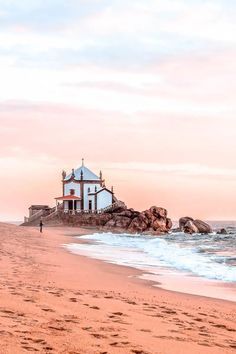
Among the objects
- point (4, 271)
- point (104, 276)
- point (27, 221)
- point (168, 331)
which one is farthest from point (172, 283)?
point (27, 221)

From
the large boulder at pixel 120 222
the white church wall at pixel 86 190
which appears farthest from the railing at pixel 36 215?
the large boulder at pixel 120 222

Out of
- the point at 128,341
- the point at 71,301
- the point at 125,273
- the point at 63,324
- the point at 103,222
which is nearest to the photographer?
the point at 128,341

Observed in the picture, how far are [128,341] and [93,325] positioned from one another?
35.6 inches

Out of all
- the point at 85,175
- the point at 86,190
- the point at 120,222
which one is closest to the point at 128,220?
the point at 120,222

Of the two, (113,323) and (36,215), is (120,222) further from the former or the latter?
(113,323)

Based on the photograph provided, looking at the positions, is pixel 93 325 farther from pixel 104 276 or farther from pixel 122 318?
pixel 104 276

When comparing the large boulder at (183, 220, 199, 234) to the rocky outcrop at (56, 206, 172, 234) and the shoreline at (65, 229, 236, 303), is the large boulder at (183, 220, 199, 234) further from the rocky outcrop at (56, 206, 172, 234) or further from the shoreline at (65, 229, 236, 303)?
the shoreline at (65, 229, 236, 303)

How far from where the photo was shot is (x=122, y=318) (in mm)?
8164

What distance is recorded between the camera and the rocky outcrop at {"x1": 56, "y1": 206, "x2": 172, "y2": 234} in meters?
79.5

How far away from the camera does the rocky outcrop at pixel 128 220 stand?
79.5 m

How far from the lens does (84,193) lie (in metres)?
93.8

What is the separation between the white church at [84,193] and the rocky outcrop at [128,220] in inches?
120

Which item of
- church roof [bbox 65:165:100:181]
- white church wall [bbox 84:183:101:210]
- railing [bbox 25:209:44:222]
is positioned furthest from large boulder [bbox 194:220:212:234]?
railing [bbox 25:209:44:222]

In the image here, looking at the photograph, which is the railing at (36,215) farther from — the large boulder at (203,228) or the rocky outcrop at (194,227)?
the large boulder at (203,228)
